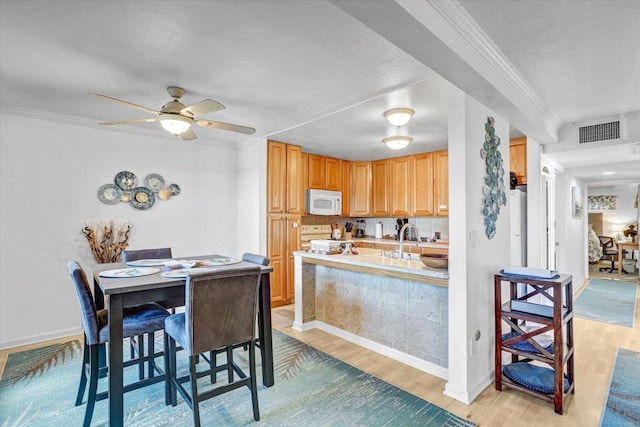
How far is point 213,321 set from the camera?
1961 millimetres

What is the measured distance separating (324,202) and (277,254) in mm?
1245

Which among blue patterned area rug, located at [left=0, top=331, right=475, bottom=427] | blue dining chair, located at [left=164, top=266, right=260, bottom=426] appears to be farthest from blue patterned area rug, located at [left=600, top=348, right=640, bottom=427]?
blue dining chair, located at [left=164, top=266, right=260, bottom=426]

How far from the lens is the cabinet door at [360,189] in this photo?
5.82 meters

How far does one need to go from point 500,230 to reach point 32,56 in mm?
3671

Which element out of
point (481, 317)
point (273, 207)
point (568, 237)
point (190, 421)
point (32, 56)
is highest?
point (32, 56)

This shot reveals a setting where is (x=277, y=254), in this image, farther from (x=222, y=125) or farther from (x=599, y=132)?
(x=599, y=132)

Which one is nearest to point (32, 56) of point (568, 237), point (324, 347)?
point (324, 347)

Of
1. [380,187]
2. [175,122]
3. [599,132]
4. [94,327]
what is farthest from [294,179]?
[599,132]

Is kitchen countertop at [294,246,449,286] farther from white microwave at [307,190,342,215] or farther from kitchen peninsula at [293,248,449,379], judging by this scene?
white microwave at [307,190,342,215]

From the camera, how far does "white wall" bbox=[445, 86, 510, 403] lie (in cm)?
225

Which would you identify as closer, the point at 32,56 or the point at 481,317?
the point at 32,56

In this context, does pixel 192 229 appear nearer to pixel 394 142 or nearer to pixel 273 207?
pixel 273 207

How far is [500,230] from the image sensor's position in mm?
2770

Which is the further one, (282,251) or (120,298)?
(282,251)
